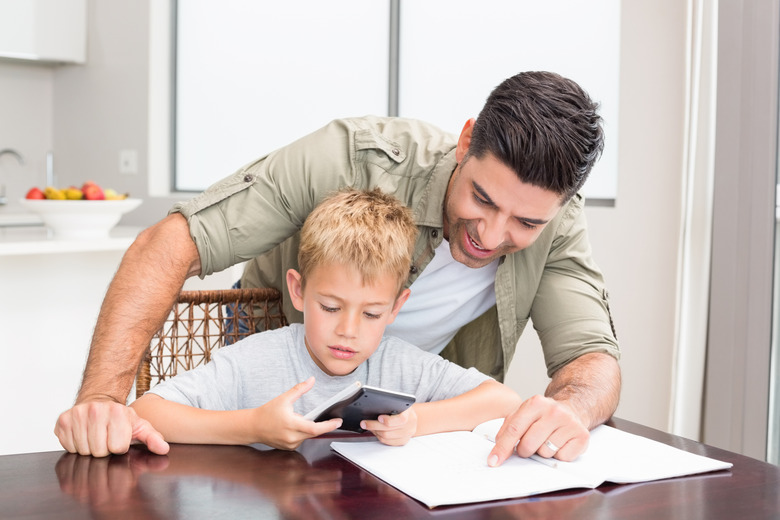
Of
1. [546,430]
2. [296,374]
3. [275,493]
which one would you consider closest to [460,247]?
[296,374]

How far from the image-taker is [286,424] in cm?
111

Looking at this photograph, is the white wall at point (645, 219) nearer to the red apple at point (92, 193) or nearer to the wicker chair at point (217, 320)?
the wicker chair at point (217, 320)

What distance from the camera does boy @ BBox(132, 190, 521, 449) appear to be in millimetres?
1190

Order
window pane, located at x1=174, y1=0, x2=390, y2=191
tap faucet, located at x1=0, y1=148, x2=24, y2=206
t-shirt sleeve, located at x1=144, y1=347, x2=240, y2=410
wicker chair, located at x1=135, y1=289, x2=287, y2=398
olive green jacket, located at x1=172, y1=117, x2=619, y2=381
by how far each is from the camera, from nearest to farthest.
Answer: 1. t-shirt sleeve, located at x1=144, y1=347, x2=240, y2=410
2. olive green jacket, located at x1=172, y1=117, x2=619, y2=381
3. wicker chair, located at x1=135, y1=289, x2=287, y2=398
4. window pane, located at x1=174, y1=0, x2=390, y2=191
5. tap faucet, located at x1=0, y1=148, x2=24, y2=206

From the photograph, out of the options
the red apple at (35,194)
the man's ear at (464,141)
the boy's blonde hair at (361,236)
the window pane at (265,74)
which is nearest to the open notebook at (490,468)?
the boy's blonde hair at (361,236)

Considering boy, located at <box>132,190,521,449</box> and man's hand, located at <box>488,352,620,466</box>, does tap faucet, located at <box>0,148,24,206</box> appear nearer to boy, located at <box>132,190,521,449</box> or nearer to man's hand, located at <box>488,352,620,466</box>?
boy, located at <box>132,190,521,449</box>

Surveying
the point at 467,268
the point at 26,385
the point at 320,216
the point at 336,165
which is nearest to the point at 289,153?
the point at 336,165

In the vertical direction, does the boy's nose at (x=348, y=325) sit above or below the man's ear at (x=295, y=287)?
below

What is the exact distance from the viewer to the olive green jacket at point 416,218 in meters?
1.58

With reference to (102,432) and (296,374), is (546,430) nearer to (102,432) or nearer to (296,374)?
(296,374)

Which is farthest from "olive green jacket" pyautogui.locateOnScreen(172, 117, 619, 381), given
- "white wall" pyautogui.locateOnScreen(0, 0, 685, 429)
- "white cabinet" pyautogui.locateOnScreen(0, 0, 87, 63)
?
"white cabinet" pyautogui.locateOnScreen(0, 0, 87, 63)


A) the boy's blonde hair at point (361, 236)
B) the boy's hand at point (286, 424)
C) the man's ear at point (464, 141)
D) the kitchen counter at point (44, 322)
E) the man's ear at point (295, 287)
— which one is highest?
the man's ear at point (464, 141)

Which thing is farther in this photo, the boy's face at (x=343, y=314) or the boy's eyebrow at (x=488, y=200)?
the boy's eyebrow at (x=488, y=200)

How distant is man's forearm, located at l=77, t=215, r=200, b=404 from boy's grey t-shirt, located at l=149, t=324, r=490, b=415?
0.12 metres
